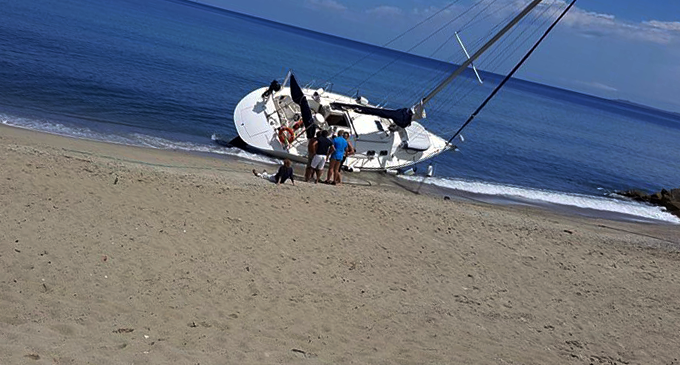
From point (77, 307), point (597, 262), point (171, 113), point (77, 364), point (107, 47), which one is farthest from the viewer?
point (107, 47)

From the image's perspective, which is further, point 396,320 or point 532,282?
point 532,282

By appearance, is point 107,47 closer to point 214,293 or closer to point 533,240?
point 533,240

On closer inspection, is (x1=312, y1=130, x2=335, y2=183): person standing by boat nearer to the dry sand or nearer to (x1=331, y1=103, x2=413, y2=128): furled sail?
the dry sand

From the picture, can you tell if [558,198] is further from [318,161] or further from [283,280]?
[283,280]

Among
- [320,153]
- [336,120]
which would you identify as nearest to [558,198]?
[336,120]

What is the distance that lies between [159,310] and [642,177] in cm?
4196

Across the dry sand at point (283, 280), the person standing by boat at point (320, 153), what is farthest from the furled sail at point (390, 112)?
the dry sand at point (283, 280)

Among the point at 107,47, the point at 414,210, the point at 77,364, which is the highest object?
the point at 107,47

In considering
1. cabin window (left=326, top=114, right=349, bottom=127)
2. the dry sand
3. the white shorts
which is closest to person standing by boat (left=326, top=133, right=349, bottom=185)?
the white shorts

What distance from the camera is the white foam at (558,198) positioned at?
87.6ft

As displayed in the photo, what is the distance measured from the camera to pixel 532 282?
13078 mm

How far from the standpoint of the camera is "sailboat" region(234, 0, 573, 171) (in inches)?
889

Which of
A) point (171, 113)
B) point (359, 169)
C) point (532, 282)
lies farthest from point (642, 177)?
point (532, 282)

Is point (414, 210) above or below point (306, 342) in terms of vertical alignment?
above
